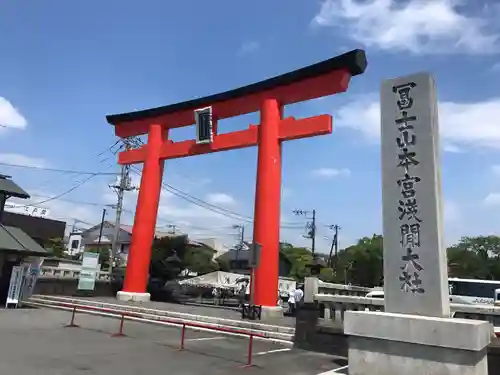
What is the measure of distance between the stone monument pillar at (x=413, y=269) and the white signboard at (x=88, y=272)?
1608cm

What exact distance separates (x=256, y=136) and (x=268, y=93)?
5.80 feet

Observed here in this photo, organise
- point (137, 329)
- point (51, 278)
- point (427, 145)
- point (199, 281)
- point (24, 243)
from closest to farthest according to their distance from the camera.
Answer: point (427, 145), point (137, 329), point (24, 243), point (51, 278), point (199, 281)

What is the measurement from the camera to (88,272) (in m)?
19.7

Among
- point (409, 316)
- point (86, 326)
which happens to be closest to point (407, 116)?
point (409, 316)

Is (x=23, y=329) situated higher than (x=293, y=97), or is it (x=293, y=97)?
(x=293, y=97)

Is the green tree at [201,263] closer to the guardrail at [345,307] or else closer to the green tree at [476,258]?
the green tree at [476,258]

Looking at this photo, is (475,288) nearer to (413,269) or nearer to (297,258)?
(413,269)

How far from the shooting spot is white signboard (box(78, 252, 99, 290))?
64.1 ft

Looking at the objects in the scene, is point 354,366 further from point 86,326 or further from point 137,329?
point 86,326

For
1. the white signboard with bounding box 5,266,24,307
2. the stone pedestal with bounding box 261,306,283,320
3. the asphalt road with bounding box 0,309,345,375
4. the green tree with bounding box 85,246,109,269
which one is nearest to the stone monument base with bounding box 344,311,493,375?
the asphalt road with bounding box 0,309,345,375

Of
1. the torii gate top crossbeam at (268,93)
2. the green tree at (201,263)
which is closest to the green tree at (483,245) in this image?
the green tree at (201,263)

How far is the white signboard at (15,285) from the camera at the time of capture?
16.8 meters

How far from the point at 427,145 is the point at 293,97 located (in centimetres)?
1054

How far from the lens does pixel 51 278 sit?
1986cm
